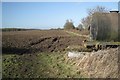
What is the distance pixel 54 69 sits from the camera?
11938mm

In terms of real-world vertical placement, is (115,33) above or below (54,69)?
above

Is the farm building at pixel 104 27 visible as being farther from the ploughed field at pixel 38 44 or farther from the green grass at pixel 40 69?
the ploughed field at pixel 38 44

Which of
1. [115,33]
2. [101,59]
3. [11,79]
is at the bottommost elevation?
[11,79]

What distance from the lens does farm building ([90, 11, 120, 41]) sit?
572 inches

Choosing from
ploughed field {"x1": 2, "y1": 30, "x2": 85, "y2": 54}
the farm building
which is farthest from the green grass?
ploughed field {"x1": 2, "y1": 30, "x2": 85, "y2": 54}

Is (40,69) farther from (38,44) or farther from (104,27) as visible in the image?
(38,44)

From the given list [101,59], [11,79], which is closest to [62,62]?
[101,59]

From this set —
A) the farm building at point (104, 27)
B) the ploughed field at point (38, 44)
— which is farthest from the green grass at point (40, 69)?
the ploughed field at point (38, 44)

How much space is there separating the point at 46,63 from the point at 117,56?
4.19 meters

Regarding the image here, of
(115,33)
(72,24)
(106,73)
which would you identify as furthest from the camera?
(72,24)

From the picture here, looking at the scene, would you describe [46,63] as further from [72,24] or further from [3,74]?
[72,24]

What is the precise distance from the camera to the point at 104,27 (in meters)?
14.5

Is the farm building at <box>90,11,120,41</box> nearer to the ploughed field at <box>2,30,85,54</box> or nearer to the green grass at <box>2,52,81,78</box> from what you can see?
the green grass at <box>2,52,81,78</box>

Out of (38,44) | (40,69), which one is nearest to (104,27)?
(40,69)
